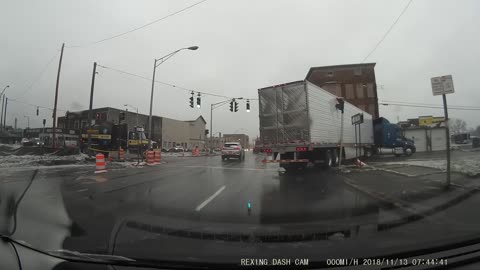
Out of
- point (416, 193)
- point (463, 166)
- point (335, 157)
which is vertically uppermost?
point (335, 157)

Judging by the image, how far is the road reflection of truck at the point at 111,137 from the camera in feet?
103

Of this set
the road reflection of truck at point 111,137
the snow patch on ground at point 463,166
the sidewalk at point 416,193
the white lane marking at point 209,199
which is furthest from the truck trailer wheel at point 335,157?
the road reflection of truck at point 111,137

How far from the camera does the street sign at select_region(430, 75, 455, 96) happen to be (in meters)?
9.17

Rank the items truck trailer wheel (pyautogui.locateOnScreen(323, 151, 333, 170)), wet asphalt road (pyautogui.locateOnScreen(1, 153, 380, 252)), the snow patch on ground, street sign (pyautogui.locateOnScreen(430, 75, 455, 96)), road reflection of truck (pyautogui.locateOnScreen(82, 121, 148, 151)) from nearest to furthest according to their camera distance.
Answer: wet asphalt road (pyautogui.locateOnScreen(1, 153, 380, 252)) < street sign (pyautogui.locateOnScreen(430, 75, 455, 96)) < the snow patch on ground < truck trailer wheel (pyautogui.locateOnScreen(323, 151, 333, 170)) < road reflection of truck (pyautogui.locateOnScreen(82, 121, 148, 151))

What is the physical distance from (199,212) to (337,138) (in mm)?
13655

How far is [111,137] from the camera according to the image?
3203 cm

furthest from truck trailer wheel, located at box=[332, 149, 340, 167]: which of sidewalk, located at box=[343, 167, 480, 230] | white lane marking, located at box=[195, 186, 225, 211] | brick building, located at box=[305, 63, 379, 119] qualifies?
brick building, located at box=[305, 63, 379, 119]

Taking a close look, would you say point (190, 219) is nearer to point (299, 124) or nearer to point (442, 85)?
point (442, 85)

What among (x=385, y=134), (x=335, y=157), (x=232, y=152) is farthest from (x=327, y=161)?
(x=385, y=134)

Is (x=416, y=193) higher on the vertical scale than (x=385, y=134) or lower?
lower

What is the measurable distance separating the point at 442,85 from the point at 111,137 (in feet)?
96.6

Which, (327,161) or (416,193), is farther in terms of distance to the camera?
(327,161)

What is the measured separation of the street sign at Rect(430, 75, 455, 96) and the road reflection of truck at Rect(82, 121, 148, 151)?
2579 cm

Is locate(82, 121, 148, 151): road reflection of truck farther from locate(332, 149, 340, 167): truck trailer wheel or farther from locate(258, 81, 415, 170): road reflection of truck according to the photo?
locate(332, 149, 340, 167): truck trailer wheel
